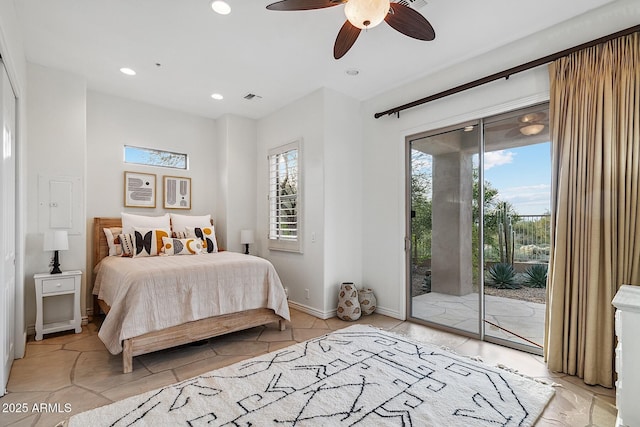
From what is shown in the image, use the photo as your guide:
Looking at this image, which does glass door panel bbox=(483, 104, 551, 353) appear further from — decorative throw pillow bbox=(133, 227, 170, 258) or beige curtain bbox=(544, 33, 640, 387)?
decorative throw pillow bbox=(133, 227, 170, 258)

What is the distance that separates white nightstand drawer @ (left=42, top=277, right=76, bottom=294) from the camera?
10.6 ft

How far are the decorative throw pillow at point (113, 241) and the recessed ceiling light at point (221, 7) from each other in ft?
9.61

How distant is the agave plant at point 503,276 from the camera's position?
3104mm

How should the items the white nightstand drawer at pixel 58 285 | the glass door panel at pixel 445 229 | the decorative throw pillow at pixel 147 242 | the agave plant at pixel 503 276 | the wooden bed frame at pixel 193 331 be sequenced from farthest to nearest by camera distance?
the decorative throw pillow at pixel 147 242 → the glass door panel at pixel 445 229 → the white nightstand drawer at pixel 58 285 → the agave plant at pixel 503 276 → the wooden bed frame at pixel 193 331

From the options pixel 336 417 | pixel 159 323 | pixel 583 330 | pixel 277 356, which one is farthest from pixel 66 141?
pixel 583 330

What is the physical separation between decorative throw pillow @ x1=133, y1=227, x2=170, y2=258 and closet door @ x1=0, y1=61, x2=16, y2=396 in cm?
115

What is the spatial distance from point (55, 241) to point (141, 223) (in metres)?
0.93

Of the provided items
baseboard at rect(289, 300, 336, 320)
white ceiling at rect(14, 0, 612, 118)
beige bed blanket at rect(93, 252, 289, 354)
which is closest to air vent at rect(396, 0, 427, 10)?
white ceiling at rect(14, 0, 612, 118)

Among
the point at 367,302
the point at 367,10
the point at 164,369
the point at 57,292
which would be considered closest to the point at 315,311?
the point at 367,302

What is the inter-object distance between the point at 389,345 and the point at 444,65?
2.89 meters

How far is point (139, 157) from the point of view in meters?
4.57

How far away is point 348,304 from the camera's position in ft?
12.6

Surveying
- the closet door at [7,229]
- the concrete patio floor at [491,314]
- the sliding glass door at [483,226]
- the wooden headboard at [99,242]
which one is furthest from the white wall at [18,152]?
the concrete patio floor at [491,314]

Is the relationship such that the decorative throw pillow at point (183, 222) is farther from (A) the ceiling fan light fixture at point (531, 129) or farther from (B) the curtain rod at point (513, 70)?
(A) the ceiling fan light fixture at point (531, 129)
